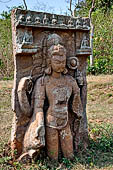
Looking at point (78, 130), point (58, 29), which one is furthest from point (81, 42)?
point (78, 130)

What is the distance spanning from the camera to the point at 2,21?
477 inches

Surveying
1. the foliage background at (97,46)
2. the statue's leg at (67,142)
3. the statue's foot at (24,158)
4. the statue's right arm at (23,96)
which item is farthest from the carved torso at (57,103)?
the foliage background at (97,46)

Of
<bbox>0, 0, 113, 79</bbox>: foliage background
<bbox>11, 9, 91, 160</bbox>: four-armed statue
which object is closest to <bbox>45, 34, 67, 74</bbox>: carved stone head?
<bbox>11, 9, 91, 160</bbox>: four-armed statue

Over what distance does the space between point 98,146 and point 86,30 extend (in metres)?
2.04

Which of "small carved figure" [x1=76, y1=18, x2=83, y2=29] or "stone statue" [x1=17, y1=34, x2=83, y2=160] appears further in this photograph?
"small carved figure" [x1=76, y1=18, x2=83, y2=29]

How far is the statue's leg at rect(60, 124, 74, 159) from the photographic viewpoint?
3650 mm

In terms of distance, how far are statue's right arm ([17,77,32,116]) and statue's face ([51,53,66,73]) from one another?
0.45 metres

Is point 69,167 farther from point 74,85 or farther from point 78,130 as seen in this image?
point 74,85

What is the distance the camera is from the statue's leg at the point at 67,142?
3.65m

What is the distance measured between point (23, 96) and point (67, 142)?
39.0 inches

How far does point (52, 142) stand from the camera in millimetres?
3584

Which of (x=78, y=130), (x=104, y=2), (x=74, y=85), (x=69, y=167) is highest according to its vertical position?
(x=104, y=2)

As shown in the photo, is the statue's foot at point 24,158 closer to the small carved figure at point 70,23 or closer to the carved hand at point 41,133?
the carved hand at point 41,133

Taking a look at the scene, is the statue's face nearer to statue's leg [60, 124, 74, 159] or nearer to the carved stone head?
the carved stone head
